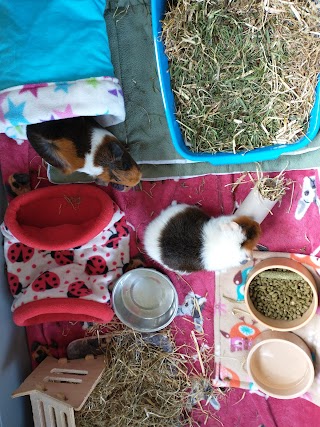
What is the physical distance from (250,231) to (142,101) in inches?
29.9

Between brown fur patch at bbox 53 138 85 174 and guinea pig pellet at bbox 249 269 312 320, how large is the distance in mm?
913

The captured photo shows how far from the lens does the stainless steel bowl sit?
2.57 m

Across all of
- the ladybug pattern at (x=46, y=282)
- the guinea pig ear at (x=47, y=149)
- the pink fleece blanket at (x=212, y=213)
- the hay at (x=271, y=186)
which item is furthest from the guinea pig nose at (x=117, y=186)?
the hay at (x=271, y=186)

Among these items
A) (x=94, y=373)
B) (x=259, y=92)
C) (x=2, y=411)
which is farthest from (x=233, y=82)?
(x=2, y=411)

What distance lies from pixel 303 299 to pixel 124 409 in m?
0.97

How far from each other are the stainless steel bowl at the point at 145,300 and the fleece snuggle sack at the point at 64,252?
0.06 metres

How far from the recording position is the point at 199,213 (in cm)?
239

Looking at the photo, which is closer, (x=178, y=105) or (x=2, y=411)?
(x=178, y=105)

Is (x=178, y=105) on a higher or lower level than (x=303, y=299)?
higher

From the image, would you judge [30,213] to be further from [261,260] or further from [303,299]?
[303,299]

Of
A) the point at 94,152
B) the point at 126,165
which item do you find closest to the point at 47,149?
the point at 94,152

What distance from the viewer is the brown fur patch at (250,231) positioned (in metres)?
2.28

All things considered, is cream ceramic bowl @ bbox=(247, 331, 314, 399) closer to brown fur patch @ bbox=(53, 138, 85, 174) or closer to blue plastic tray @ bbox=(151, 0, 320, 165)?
blue plastic tray @ bbox=(151, 0, 320, 165)

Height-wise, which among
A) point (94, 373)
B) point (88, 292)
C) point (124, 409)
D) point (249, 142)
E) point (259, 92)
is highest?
point (259, 92)
